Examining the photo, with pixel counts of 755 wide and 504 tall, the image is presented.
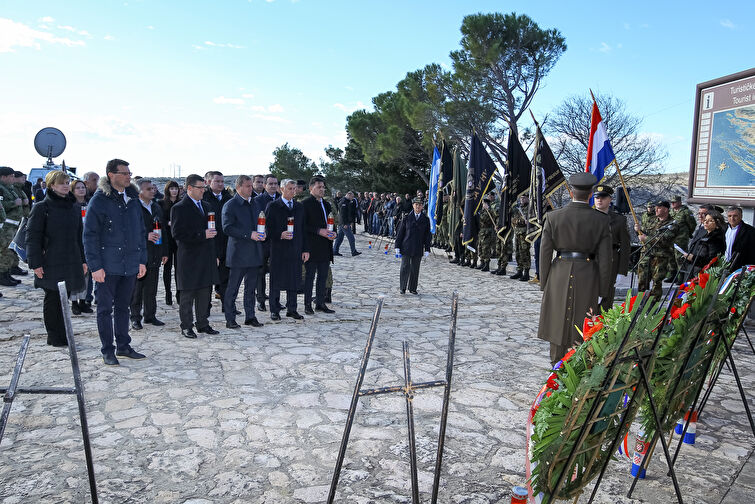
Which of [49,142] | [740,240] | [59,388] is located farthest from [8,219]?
[740,240]

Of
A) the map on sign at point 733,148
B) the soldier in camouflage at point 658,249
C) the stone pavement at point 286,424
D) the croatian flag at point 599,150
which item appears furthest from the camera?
the soldier in camouflage at point 658,249

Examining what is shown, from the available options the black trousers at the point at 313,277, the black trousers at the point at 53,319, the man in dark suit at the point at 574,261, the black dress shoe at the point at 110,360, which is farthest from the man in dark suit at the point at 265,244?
the man in dark suit at the point at 574,261

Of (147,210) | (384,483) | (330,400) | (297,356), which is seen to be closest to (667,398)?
(384,483)

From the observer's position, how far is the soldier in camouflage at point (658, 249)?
9.09 m

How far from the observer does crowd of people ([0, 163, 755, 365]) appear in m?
4.98

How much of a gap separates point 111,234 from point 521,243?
29.3ft

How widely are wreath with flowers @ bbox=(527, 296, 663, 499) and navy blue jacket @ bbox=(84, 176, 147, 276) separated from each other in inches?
171

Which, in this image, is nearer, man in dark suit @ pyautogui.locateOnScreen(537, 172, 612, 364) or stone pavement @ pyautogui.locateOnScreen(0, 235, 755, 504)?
stone pavement @ pyautogui.locateOnScreen(0, 235, 755, 504)

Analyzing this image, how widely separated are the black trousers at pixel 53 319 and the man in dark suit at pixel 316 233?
3.18 metres

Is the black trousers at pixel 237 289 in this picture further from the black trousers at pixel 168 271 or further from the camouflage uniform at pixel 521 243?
the camouflage uniform at pixel 521 243

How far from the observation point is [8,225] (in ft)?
31.1

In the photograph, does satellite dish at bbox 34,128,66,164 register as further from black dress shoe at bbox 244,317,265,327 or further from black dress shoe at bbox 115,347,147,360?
black dress shoe at bbox 115,347,147,360

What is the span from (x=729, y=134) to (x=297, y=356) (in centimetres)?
710

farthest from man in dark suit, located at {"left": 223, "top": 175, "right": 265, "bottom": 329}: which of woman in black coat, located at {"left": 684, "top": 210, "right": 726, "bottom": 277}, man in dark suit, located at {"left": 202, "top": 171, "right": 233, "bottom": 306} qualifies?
woman in black coat, located at {"left": 684, "top": 210, "right": 726, "bottom": 277}
